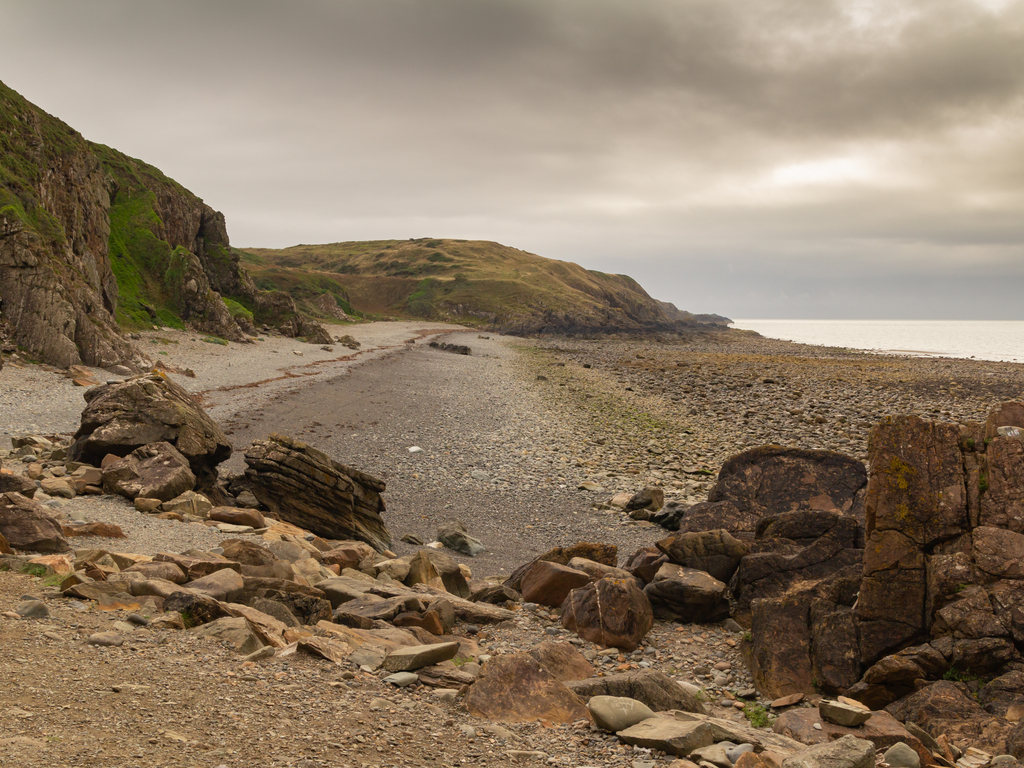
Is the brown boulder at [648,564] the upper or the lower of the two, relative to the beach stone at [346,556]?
upper

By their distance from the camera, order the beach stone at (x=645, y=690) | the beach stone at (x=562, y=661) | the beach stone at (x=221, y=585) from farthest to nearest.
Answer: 1. the beach stone at (x=221, y=585)
2. the beach stone at (x=562, y=661)
3. the beach stone at (x=645, y=690)

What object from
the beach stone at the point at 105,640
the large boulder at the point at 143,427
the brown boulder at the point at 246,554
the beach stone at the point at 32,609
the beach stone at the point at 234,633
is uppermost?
the large boulder at the point at 143,427

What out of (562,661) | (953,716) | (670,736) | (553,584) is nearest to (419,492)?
(553,584)

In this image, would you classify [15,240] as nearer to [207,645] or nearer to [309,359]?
[309,359]

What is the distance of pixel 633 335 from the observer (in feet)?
447

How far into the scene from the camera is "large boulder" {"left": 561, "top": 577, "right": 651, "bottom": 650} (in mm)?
9977

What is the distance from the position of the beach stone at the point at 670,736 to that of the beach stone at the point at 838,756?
2.46ft

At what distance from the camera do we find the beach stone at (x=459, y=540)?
16.2 metres

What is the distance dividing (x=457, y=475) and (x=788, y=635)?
15.2m

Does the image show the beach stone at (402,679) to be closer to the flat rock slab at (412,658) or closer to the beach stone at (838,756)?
the flat rock slab at (412,658)

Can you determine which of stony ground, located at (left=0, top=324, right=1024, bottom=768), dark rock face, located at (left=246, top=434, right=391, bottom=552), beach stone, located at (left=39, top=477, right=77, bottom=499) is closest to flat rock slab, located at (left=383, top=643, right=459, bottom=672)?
Result: stony ground, located at (left=0, top=324, right=1024, bottom=768)

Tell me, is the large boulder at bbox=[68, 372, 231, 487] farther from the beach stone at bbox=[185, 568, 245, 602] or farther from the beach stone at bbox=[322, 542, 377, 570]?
the beach stone at bbox=[185, 568, 245, 602]

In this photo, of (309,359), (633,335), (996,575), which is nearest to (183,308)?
(309,359)

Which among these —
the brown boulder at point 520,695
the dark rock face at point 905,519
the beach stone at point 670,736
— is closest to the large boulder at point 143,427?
the brown boulder at point 520,695
